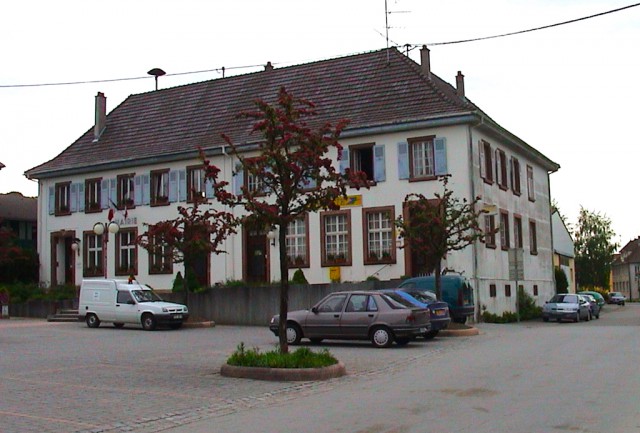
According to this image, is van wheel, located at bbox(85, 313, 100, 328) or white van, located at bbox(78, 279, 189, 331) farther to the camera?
van wheel, located at bbox(85, 313, 100, 328)

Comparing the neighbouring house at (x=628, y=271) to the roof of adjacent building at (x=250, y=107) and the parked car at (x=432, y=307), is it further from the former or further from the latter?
the parked car at (x=432, y=307)

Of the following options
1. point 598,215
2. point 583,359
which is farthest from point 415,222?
point 598,215

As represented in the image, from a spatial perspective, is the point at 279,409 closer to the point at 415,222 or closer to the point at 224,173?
the point at 415,222

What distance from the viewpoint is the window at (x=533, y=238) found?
44188 mm

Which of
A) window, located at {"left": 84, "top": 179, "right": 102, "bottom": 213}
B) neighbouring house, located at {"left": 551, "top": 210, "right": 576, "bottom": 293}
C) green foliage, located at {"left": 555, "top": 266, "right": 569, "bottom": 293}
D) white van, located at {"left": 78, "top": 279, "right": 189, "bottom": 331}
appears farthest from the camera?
neighbouring house, located at {"left": 551, "top": 210, "right": 576, "bottom": 293}

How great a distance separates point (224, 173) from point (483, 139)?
38.9 feet

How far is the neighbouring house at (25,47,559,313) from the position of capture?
35344 millimetres

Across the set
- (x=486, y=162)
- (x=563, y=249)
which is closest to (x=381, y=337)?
(x=486, y=162)

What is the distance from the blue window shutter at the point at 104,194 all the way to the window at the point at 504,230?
64.1ft

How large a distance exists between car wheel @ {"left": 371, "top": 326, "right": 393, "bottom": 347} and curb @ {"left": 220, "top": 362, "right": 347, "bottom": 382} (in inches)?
232

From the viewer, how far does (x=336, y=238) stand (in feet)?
121

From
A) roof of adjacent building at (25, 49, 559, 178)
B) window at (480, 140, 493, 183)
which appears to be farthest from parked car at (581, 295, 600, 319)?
window at (480, 140, 493, 183)

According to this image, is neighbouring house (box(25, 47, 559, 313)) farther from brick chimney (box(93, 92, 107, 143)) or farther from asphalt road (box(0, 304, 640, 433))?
asphalt road (box(0, 304, 640, 433))

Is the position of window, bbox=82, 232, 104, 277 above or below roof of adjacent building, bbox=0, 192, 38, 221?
below
